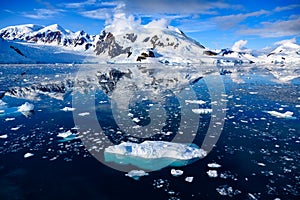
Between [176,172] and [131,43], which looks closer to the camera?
[176,172]

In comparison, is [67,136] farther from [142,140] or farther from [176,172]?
[176,172]

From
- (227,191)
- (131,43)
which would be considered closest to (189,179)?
(227,191)

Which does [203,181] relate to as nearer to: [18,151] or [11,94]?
[18,151]

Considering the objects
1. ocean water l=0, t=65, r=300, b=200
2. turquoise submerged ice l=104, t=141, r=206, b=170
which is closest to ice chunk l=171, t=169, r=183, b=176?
ocean water l=0, t=65, r=300, b=200

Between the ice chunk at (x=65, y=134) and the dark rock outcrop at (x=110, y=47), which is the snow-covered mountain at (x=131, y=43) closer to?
the dark rock outcrop at (x=110, y=47)

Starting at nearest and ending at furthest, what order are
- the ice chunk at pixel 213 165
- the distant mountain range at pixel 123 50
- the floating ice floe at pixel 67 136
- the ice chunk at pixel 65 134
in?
1. the ice chunk at pixel 213 165
2. the floating ice floe at pixel 67 136
3. the ice chunk at pixel 65 134
4. the distant mountain range at pixel 123 50

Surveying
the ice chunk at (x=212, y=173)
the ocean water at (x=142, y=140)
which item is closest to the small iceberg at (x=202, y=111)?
the ocean water at (x=142, y=140)

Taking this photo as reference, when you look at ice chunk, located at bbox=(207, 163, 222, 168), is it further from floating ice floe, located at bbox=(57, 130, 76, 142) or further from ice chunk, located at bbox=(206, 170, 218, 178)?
floating ice floe, located at bbox=(57, 130, 76, 142)
